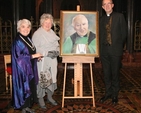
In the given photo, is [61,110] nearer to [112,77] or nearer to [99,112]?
[99,112]

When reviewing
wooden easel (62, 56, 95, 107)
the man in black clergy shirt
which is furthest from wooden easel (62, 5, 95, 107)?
the man in black clergy shirt

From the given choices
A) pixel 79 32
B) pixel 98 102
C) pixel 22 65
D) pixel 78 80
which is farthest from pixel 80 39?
pixel 98 102

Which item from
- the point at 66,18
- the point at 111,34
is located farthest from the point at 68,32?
the point at 111,34

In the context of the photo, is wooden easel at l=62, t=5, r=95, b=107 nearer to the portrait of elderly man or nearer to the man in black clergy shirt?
the portrait of elderly man

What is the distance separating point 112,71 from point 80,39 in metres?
0.83

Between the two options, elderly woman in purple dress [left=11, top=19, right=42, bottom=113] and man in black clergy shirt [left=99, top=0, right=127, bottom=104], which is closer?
elderly woman in purple dress [left=11, top=19, right=42, bottom=113]

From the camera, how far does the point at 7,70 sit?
187 inches

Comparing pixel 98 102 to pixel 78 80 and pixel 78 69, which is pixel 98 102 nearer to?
pixel 78 80

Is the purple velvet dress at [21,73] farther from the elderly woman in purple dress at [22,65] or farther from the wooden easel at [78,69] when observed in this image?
the wooden easel at [78,69]

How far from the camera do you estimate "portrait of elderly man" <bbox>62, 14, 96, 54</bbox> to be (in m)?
3.88

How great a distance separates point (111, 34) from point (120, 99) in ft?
4.33

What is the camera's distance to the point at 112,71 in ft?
13.6

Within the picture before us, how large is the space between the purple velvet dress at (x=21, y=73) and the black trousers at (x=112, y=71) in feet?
4.37

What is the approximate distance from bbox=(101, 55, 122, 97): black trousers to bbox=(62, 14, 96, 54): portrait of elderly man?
0.40 metres
